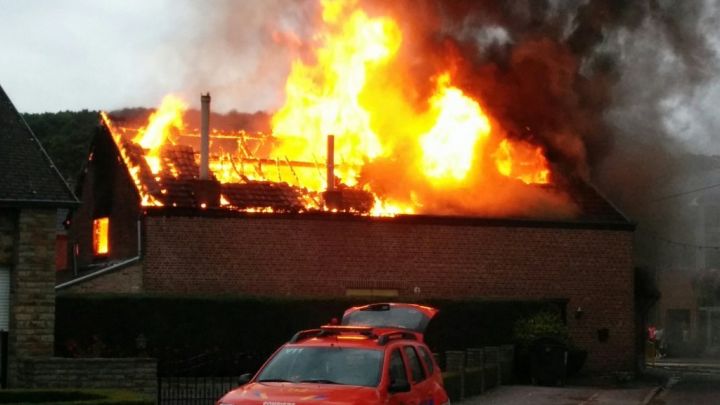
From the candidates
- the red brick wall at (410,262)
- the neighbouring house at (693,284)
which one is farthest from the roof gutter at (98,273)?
the neighbouring house at (693,284)

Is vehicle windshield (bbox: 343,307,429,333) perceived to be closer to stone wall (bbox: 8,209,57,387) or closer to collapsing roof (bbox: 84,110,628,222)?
stone wall (bbox: 8,209,57,387)

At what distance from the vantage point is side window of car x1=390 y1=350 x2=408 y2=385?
44.5ft

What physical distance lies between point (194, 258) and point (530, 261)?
10402 millimetres

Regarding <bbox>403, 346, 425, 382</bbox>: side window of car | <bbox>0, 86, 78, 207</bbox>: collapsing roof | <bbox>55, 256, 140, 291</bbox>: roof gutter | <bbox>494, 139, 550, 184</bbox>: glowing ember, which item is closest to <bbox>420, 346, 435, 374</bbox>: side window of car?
<bbox>403, 346, 425, 382</bbox>: side window of car

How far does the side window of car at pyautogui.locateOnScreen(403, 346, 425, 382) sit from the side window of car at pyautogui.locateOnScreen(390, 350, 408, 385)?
0.83ft

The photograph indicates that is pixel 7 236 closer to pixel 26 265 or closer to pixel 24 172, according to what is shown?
pixel 26 265

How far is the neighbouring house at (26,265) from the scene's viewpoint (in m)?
22.8

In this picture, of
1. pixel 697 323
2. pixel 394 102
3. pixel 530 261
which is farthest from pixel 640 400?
pixel 697 323

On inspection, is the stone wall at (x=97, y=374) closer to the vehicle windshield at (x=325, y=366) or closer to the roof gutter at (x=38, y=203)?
the roof gutter at (x=38, y=203)

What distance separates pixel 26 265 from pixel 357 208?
13.9 m

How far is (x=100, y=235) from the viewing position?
3594cm

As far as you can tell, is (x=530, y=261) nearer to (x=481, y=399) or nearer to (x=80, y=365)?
(x=481, y=399)

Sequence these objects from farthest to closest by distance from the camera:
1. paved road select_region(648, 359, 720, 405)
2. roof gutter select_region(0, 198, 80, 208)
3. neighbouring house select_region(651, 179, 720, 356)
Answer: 1. neighbouring house select_region(651, 179, 720, 356)
2. paved road select_region(648, 359, 720, 405)
3. roof gutter select_region(0, 198, 80, 208)

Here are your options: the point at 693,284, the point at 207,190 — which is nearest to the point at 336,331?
the point at 207,190
